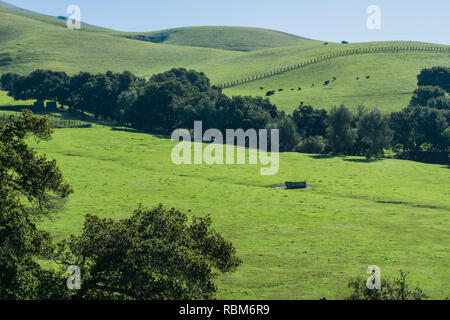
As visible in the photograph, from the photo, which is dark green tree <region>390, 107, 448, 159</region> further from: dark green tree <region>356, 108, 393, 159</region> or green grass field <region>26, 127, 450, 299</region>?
green grass field <region>26, 127, 450, 299</region>

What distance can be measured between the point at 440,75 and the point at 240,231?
416 feet

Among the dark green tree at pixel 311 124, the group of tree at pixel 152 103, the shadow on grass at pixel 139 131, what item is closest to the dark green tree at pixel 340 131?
the group of tree at pixel 152 103

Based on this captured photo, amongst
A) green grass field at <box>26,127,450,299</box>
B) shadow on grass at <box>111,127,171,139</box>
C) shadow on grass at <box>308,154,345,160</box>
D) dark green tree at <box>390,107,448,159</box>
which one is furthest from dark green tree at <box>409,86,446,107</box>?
shadow on grass at <box>111,127,171,139</box>

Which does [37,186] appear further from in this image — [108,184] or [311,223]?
[108,184]

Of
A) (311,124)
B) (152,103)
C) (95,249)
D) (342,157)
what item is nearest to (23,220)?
(95,249)

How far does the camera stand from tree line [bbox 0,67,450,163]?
102625mm

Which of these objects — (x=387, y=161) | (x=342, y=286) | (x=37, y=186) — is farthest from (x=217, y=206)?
(x=387, y=161)

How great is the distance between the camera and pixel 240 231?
4822cm

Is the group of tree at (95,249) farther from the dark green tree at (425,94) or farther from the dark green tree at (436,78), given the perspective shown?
the dark green tree at (436,78)

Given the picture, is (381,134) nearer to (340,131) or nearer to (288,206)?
(340,131)
